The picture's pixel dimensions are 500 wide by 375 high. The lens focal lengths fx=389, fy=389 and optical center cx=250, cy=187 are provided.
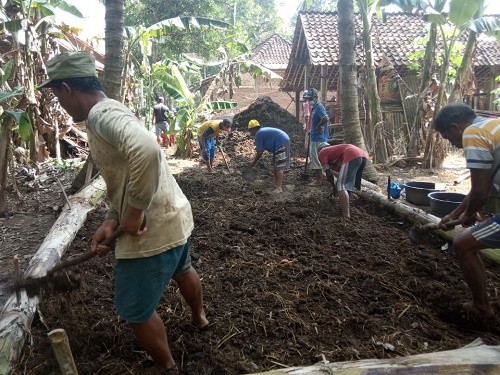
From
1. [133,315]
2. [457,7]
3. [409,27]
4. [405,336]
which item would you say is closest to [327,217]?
[405,336]

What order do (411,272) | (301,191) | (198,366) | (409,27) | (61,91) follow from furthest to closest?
(409,27) < (301,191) < (411,272) < (198,366) < (61,91)

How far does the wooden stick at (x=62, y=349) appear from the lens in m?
1.56

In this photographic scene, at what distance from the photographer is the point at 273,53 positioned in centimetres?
2734

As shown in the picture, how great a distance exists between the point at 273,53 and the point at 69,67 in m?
27.0

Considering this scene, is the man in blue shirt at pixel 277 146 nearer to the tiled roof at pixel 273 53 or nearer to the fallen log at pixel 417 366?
the fallen log at pixel 417 366

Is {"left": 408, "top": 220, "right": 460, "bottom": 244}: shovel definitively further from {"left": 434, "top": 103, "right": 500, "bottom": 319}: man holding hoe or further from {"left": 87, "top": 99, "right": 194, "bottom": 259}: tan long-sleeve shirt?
{"left": 87, "top": 99, "right": 194, "bottom": 259}: tan long-sleeve shirt

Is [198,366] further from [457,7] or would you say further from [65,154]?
[65,154]

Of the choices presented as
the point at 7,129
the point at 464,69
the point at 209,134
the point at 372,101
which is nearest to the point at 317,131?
the point at 209,134

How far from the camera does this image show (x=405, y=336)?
259cm

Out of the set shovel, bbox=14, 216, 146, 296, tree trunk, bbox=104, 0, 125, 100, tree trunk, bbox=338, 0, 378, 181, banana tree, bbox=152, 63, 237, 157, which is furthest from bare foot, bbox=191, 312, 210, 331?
banana tree, bbox=152, 63, 237, 157

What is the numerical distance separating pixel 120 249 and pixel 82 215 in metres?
3.03

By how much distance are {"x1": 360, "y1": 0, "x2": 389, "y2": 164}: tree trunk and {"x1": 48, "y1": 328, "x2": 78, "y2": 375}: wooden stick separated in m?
9.26

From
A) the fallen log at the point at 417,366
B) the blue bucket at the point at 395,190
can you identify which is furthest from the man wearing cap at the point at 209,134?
the fallen log at the point at 417,366

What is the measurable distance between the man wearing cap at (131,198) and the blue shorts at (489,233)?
6.40ft
